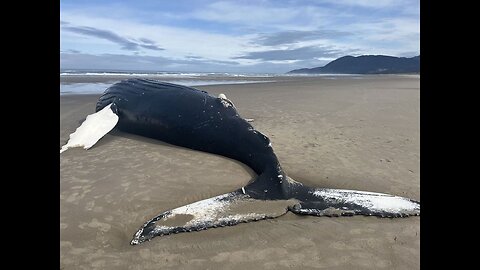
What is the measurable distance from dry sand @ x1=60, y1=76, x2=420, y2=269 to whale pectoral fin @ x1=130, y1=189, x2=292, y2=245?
→ 91mm

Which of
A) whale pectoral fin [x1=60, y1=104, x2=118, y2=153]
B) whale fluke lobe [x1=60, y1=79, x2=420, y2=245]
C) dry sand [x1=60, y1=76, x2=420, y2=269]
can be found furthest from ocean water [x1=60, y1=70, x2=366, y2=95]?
dry sand [x1=60, y1=76, x2=420, y2=269]

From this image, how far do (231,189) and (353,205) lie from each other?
1634 mm

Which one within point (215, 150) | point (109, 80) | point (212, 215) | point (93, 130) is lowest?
point (212, 215)

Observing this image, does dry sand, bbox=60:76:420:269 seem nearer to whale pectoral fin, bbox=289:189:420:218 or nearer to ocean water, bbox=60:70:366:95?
whale pectoral fin, bbox=289:189:420:218

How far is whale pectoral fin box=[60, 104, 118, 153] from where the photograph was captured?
643 centimetres

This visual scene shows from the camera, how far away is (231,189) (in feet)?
15.1

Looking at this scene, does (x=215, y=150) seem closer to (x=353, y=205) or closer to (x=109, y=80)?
(x=353, y=205)

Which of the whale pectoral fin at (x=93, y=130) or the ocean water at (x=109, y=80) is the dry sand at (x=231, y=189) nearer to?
the whale pectoral fin at (x=93, y=130)

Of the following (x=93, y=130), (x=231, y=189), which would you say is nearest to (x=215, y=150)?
(x=231, y=189)

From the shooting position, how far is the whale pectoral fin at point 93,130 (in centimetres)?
643

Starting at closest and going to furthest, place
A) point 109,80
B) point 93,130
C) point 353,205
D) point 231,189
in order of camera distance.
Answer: point 353,205, point 231,189, point 93,130, point 109,80
